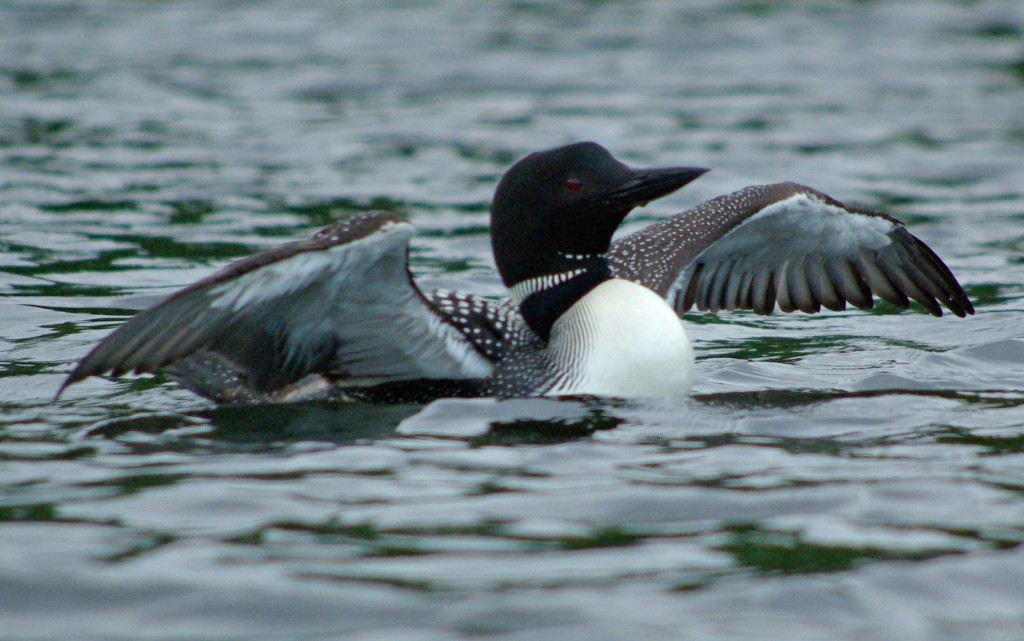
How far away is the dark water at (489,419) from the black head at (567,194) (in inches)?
23.9

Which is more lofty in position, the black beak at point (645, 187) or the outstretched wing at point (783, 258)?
the black beak at point (645, 187)

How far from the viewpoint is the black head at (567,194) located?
471cm

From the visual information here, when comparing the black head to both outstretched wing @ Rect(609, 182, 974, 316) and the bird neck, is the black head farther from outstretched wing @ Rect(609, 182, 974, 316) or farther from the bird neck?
outstretched wing @ Rect(609, 182, 974, 316)

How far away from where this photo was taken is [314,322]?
171 inches

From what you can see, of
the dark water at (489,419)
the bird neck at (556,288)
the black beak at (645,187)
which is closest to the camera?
the dark water at (489,419)

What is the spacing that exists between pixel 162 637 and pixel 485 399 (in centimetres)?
203

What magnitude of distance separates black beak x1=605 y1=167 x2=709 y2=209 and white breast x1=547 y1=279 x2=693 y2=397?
0.31m

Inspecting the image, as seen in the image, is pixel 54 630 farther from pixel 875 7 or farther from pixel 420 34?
pixel 875 7

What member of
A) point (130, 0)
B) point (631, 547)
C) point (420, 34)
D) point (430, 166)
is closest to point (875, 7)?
point (420, 34)

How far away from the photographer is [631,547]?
10.5 ft

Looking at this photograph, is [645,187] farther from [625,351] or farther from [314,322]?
[314,322]

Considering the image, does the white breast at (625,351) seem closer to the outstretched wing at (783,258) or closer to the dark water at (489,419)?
the dark water at (489,419)

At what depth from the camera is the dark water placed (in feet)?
9.50

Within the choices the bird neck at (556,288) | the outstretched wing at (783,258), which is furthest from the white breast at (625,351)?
the outstretched wing at (783,258)
